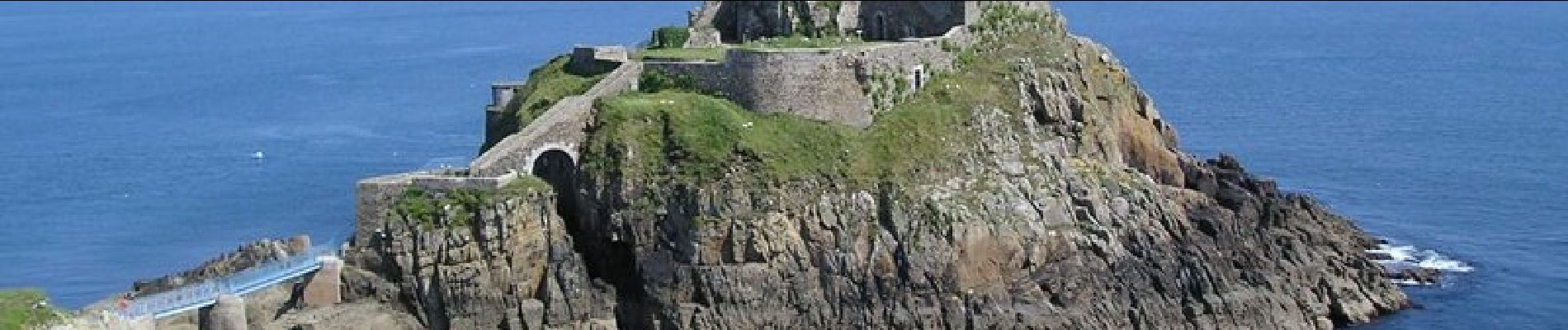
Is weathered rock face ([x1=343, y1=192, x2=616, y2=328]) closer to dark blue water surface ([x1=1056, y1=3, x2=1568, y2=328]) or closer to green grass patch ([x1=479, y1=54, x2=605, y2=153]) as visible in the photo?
green grass patch ([x1=479, y1=54, x2=605, y2=153])

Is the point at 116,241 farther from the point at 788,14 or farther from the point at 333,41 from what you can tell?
the point at 333,41

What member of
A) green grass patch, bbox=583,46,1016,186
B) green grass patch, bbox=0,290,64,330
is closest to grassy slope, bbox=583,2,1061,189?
green grass patch, bbox=583,46,1016,186

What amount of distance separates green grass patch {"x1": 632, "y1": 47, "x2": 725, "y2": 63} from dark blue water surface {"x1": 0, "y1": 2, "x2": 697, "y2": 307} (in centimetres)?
1856

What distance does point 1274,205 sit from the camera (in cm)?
7625

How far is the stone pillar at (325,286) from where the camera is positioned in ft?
185

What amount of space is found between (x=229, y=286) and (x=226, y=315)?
2.56 metres

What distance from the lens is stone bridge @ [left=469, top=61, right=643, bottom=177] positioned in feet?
191

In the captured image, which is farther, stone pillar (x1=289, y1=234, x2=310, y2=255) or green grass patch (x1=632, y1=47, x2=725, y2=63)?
green grass patch (x1=632, y1=47, x2=725, y2=63)

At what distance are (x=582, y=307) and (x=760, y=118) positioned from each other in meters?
7.60

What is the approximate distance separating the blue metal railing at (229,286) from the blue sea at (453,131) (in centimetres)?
1641

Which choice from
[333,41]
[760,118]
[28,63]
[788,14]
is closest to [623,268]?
[760,118]

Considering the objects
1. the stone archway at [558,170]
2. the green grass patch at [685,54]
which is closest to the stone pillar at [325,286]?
the stone archway at [558,170]

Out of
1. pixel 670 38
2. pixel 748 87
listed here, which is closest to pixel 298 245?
pixel 748 87

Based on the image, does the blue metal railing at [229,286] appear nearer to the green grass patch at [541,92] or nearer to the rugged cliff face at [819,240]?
the rugged cliff face at [819,240]
